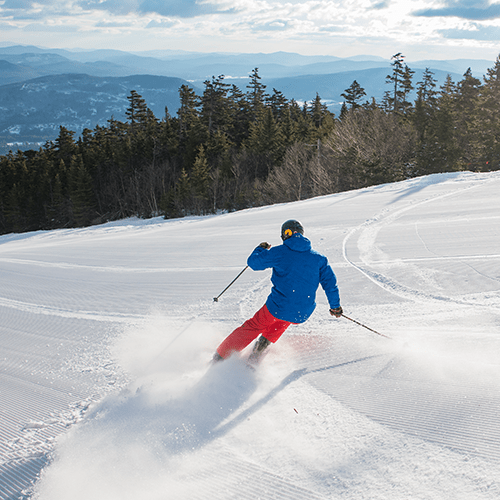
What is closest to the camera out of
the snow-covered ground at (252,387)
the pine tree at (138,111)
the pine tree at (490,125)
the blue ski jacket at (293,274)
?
the snow-covered ground at (252,387)

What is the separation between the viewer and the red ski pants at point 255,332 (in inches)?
154

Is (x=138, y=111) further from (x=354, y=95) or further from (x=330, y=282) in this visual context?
(x=330, y=282)

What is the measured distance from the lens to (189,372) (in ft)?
12.8

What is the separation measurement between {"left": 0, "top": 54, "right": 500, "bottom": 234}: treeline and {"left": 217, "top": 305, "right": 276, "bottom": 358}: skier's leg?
27.4 m

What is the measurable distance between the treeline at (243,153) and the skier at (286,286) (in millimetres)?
27211

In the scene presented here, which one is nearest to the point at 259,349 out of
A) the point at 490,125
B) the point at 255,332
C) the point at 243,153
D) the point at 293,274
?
the point at 255,332

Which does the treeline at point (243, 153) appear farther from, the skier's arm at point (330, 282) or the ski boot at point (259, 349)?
the ski boot at point (259, 349)

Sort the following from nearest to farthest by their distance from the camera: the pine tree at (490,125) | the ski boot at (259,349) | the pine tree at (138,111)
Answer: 1. the ski boot at (259,349)
2. the pine tree at (490,125)
3. the pine tree at (138,111)

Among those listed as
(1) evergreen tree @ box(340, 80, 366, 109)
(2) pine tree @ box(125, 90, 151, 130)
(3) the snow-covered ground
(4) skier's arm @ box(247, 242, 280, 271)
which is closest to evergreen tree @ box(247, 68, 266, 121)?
(1) evergreen tree @ box(340, 80, 366, 109)

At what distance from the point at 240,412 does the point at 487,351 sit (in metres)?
2.56

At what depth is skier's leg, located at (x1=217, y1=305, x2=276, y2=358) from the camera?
3.91 meters

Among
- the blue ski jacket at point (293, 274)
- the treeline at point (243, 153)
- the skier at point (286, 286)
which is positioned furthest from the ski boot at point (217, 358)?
the treeline at point (243, 153)

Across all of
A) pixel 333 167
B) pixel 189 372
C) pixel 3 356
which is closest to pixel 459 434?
pixel 189 372

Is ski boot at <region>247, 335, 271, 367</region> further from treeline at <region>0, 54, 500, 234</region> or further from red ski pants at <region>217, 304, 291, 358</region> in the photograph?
treeline at <region>0, 54, 500, 234</region>
